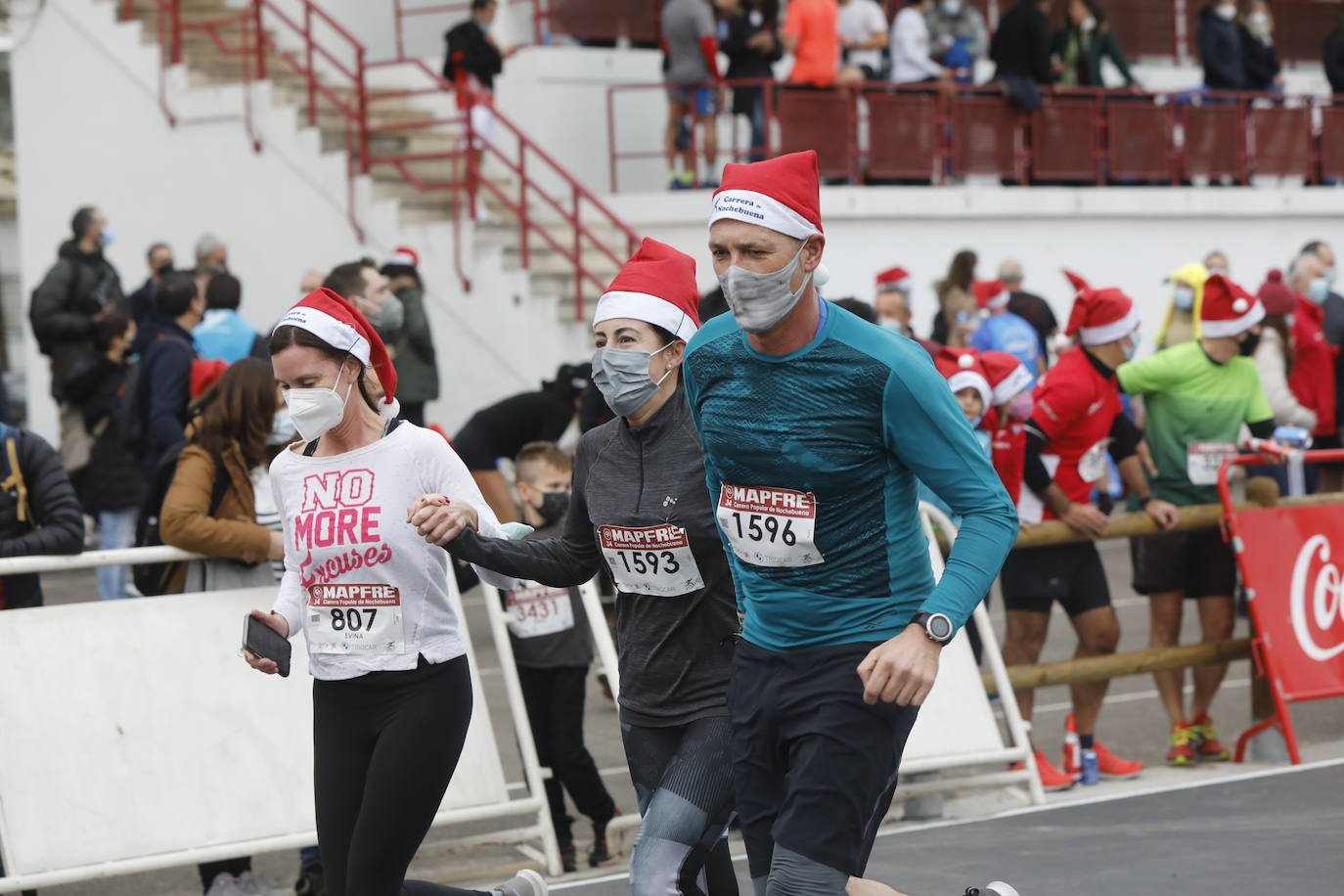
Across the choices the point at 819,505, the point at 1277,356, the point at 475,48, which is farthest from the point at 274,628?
the point at 475,48

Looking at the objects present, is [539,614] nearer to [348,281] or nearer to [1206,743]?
[348,281]

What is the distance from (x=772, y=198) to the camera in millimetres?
4434

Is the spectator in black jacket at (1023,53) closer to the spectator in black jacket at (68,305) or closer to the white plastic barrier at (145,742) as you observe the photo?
the spectator in black jacket at (68,305)

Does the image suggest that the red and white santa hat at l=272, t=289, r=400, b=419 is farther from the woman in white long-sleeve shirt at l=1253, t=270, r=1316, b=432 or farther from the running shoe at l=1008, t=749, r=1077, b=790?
the woman in white long-sleeve shirt at l=1253, t=270, r=1316, b=432

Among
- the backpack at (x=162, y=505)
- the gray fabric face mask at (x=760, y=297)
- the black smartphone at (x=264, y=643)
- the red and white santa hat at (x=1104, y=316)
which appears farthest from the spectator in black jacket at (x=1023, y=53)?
the gray fabric face mask at (x=760, y=297)

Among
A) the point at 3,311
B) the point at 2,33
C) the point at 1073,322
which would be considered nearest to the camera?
the point at 1073,322

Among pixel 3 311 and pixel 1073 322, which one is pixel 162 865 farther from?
pixel 3 311

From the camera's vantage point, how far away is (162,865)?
6.68m

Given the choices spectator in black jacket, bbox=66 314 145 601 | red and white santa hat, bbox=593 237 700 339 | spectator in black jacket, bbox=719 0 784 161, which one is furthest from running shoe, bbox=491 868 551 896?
spectator in black jacket, bbox=719 0 784 161

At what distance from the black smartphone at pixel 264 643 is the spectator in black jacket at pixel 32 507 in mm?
1972

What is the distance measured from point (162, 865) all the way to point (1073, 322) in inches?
181

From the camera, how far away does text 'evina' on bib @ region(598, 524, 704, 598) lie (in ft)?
16.9

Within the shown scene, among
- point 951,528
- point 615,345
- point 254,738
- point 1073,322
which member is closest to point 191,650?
point 254,738

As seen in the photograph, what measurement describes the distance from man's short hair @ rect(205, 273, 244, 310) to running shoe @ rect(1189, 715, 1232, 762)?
19.5ft
